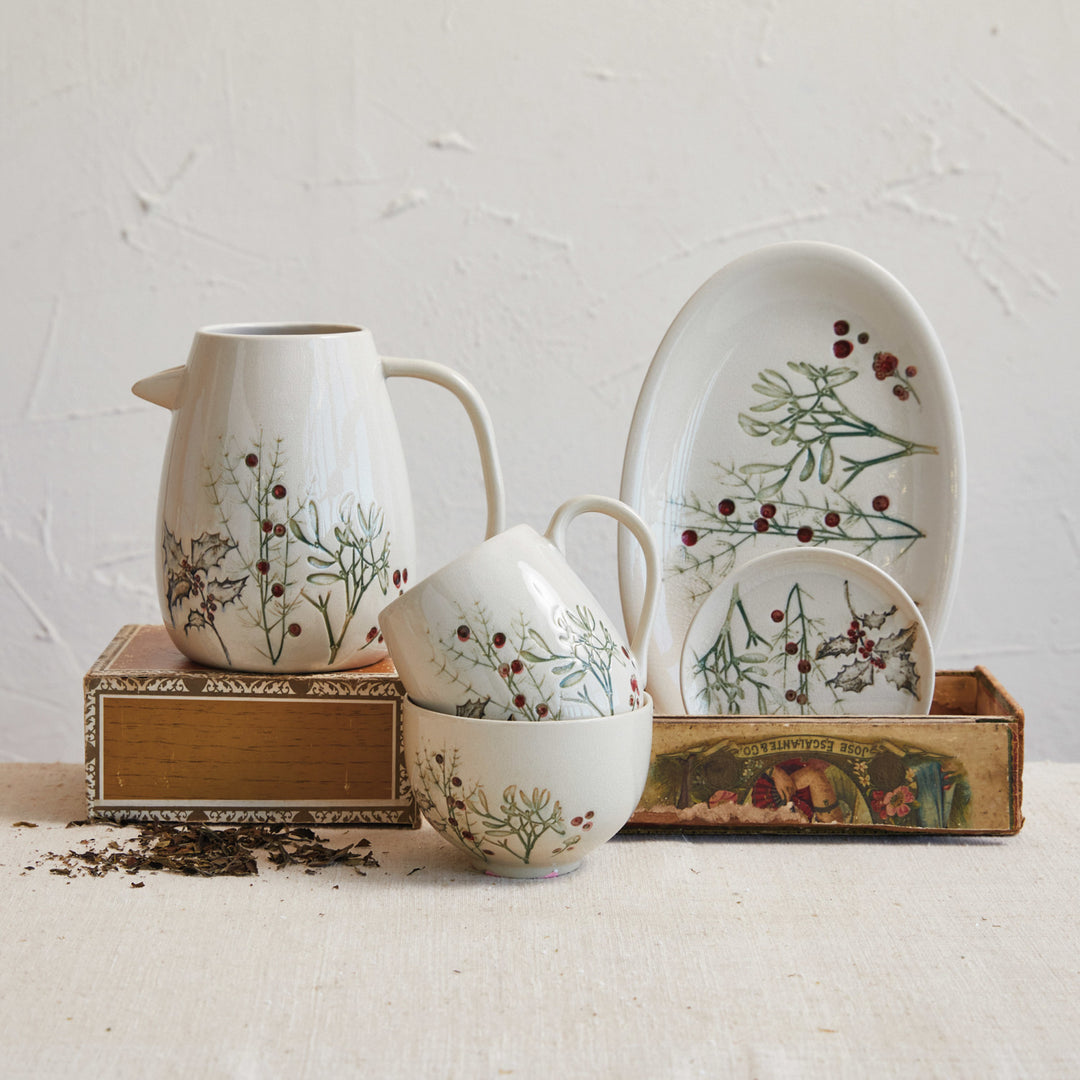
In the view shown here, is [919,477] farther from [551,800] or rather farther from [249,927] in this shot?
[249,927]

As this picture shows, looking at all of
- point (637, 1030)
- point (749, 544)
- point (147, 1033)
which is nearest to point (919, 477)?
point (749, 544)

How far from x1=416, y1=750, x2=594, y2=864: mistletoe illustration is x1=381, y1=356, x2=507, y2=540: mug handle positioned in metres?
0.16

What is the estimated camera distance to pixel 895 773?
2.25ft

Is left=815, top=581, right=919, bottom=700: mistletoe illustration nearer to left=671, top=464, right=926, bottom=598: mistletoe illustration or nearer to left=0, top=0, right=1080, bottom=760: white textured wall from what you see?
left=671, top=464, right=926, bottom=598: mistletoe illustration

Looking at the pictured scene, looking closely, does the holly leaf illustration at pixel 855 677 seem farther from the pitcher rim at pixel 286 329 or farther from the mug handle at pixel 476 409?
the pitcher rim at pixel 286 329

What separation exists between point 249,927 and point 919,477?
0.47 m

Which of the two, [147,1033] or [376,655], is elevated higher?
[376,655]

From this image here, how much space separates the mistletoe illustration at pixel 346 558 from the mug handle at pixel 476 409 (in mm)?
65

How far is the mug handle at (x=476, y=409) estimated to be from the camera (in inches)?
28.6

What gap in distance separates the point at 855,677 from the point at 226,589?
1.21ft

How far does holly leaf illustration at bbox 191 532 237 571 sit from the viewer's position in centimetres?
68

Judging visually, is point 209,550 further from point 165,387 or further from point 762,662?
point 762,662

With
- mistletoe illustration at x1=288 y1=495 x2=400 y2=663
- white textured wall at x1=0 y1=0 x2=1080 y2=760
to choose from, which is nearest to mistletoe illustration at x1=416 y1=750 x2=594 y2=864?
mistletoe illustration at x1=288 y1=495 x2=400 y2=663

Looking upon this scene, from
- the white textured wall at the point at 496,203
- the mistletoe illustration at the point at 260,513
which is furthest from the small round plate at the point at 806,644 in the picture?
the white textured wall at the point at 496,203
